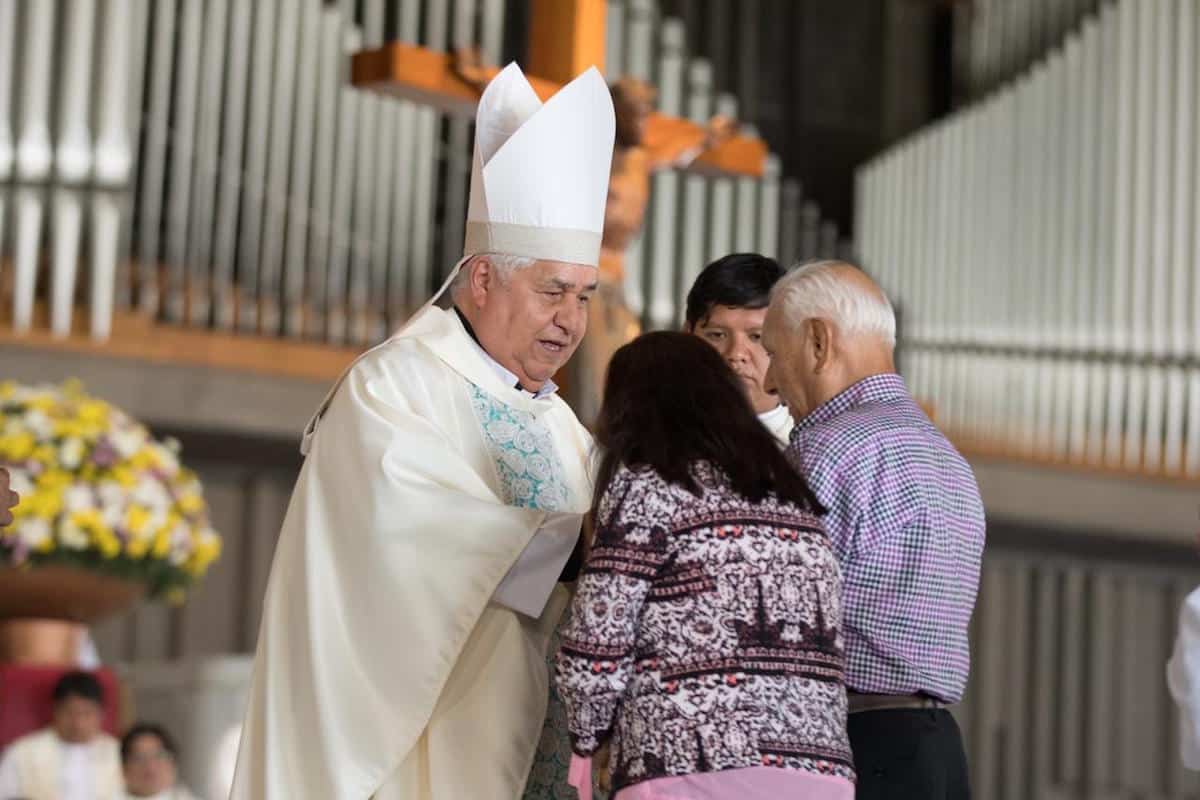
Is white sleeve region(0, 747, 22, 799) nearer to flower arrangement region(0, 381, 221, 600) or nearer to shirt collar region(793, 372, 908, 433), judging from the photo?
flower arrangement region(0, 381, 221, 600)

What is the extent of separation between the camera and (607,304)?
531 cm

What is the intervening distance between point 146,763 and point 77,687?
305 millimetres

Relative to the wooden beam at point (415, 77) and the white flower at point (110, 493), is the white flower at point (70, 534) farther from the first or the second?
the wooden beam at point (415, 77)

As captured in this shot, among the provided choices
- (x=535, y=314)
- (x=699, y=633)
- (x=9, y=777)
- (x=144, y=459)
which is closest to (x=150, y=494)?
(x=144, y=459)

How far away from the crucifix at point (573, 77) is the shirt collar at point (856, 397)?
1562 millimetres

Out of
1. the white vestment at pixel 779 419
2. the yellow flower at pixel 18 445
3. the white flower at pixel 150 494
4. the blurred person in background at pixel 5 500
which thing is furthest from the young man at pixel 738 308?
the yellow flower at pixel 18 445

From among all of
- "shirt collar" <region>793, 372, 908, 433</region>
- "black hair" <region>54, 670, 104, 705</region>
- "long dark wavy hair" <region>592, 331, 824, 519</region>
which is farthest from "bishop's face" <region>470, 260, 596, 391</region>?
"black hair" <region>54, 670, 104, 705</region>

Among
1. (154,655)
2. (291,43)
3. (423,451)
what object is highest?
(291,43)

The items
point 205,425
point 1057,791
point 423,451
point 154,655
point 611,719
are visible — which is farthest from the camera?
point 1057,791

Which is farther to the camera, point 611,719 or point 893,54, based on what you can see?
point 893,54

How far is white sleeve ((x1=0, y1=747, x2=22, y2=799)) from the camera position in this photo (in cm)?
525

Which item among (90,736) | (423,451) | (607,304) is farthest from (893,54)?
(423,451)

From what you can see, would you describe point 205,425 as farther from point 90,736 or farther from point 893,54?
point 893,54

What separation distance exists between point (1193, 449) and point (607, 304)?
3704 millimetres
